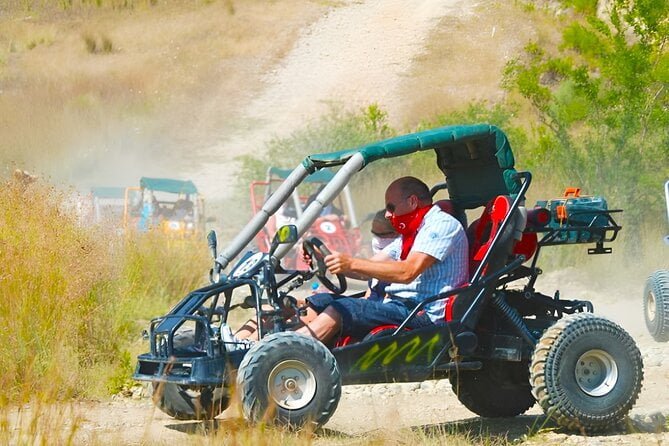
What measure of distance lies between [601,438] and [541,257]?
32.8ft

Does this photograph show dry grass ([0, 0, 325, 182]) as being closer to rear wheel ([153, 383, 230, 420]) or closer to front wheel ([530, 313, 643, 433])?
rear wheel ([153, 383, 230, 420])

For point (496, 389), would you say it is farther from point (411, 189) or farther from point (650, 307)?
point (650, 307)

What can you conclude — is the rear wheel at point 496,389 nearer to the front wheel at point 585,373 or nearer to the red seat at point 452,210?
the front wheel at point 585,373

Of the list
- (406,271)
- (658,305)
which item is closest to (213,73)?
(658,305)

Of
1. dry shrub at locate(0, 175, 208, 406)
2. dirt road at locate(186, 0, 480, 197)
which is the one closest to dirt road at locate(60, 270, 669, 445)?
dry shrub at locate(0, 175, 208, 406)

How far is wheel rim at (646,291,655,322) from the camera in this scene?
35.8 feet

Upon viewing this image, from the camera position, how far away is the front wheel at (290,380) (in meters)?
5.94

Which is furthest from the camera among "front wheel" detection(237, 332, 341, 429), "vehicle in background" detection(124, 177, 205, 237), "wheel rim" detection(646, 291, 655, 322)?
"vehicle in background" detection(124, 177, 205, 237)

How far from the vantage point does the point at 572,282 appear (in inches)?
602

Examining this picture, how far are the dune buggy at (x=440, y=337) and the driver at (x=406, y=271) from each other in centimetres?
9

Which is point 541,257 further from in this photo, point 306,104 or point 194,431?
point 306,104

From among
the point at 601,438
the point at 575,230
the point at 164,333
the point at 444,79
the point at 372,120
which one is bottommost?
the point at 601,438

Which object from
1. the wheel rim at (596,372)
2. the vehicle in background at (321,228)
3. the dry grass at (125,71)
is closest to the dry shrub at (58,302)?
the wheel rim at (596,372)

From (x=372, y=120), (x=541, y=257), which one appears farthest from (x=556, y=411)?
(x=372, y=120)
